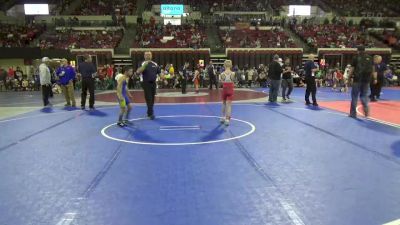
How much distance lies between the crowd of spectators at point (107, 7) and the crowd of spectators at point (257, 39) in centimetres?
997

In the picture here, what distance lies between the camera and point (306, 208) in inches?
158

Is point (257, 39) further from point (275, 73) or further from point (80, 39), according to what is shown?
point (275, 73)

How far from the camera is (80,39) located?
29.6 meters

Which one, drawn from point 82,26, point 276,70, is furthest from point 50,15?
point 276,70

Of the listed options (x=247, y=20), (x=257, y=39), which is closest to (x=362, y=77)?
(x=257, y=39)

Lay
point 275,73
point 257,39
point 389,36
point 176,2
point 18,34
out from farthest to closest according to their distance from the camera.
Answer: point 176,2, point 389,36, point 257,39, point 18,34, point 275,73

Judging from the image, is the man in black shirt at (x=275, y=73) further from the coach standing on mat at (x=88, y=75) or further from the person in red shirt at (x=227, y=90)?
the coach standing on mat at (x=88, y=75)

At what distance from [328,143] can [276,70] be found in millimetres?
6245

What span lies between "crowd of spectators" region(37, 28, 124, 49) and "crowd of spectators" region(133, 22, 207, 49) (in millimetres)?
1920

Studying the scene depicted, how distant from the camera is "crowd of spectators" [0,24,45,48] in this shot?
27.9m

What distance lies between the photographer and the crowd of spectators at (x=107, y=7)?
115 ft

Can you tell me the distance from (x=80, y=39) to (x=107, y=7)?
25.3ft

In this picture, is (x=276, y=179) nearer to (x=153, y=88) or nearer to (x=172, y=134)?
(x=172, y=134)

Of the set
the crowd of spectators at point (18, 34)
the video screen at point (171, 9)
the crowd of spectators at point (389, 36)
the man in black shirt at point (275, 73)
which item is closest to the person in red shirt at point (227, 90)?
the man in black shirt at point (275, 73)
